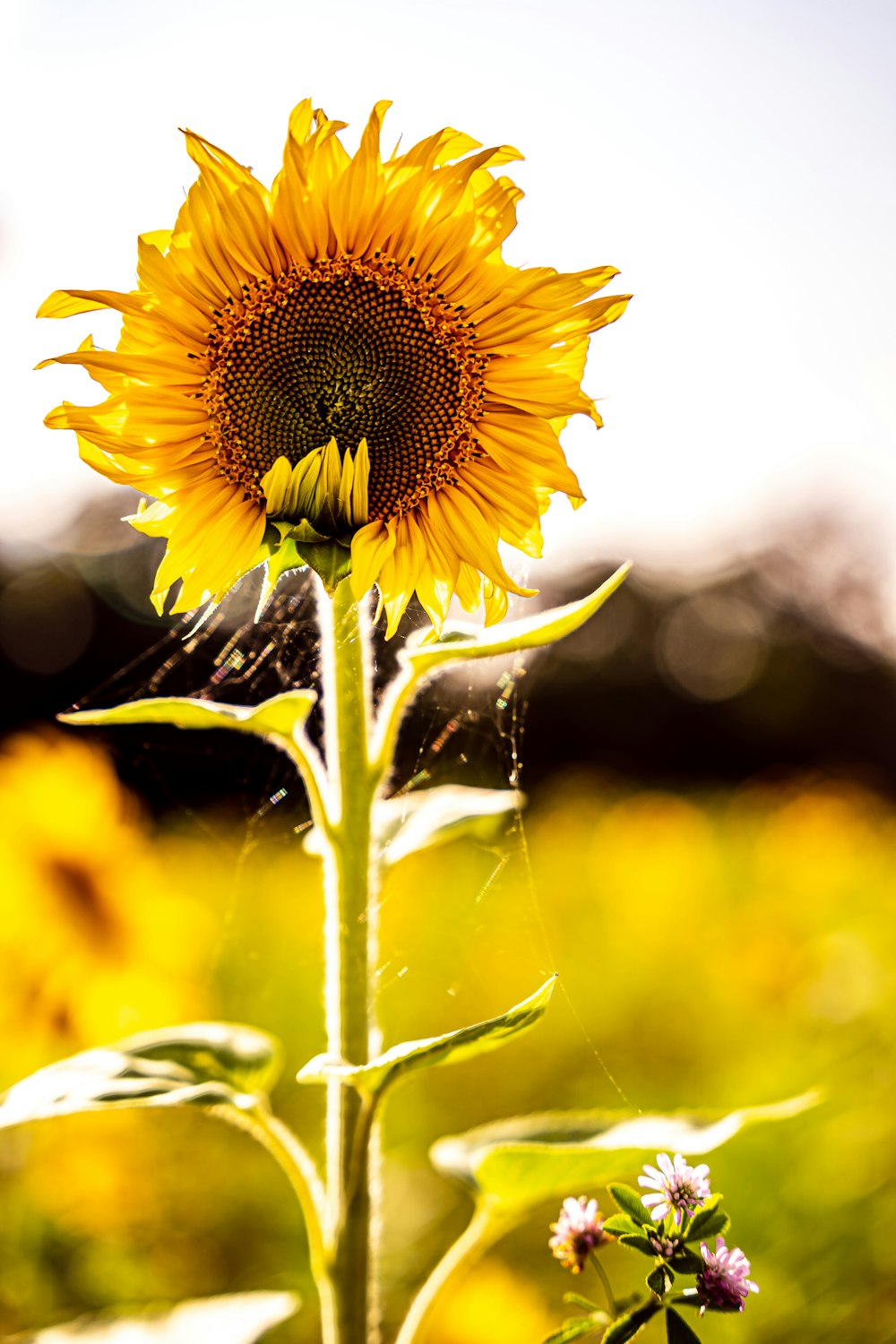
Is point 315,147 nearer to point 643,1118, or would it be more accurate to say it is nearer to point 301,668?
point 301,668

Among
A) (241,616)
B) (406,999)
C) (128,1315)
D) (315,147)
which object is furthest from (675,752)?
(315,147)

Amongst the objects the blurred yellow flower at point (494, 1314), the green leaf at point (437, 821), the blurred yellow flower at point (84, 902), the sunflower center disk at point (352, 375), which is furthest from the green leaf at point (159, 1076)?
the blurred yellow flower at point (84, 902)

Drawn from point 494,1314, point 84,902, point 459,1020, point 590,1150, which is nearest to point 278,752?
point 84,902

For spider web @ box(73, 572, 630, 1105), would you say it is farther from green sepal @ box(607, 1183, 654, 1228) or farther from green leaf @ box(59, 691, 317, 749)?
green sepal @ box(607, 1183, 654, 1228)

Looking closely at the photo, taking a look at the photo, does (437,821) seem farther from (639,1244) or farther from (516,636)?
(639,1244)

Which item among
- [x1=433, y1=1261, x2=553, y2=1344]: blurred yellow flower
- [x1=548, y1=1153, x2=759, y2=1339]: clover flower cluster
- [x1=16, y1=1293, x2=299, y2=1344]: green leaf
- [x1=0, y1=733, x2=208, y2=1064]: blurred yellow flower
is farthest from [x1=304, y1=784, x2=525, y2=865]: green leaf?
[x1=0, y1=733, x2=208, y2=1064]: blurred yellow flower

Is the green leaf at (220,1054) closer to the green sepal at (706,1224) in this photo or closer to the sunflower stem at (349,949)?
the sunflower stem at (349,949)

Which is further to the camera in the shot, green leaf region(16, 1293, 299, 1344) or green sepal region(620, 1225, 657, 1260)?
green leaf region(16, 1293, 299, 1344)
